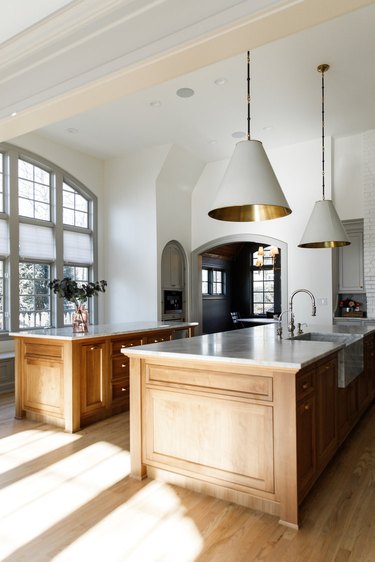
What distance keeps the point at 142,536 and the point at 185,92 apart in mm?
4884

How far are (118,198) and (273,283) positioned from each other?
5910mm

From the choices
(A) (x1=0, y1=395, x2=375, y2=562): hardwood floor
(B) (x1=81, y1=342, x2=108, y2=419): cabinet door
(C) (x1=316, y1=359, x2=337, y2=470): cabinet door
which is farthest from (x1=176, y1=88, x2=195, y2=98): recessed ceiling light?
(A) (x1=0, y1=395, x2=375, y2=562): hardwood floor

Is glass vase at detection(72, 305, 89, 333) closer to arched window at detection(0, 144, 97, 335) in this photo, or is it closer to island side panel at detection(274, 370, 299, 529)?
arched window at detection(0, 144, 97, 335)

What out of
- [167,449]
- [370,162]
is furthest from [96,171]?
[167,449]

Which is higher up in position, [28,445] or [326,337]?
[326,337]

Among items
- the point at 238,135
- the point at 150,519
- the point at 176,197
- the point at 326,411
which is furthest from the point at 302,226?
the point at 150,519

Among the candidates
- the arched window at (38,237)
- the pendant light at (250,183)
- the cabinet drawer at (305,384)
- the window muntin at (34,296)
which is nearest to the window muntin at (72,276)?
the arched window at (38,237)

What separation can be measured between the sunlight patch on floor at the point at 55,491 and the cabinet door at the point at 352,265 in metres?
5.02

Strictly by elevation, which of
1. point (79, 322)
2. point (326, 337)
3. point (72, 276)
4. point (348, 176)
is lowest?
point (326, 337)

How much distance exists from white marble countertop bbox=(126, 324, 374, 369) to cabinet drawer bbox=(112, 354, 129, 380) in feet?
4.20

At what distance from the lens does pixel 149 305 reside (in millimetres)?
7504

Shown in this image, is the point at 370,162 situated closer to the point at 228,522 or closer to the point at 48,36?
the point at 48,36

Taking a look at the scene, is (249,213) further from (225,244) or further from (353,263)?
(225,244)

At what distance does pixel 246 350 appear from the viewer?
9.27 feet
